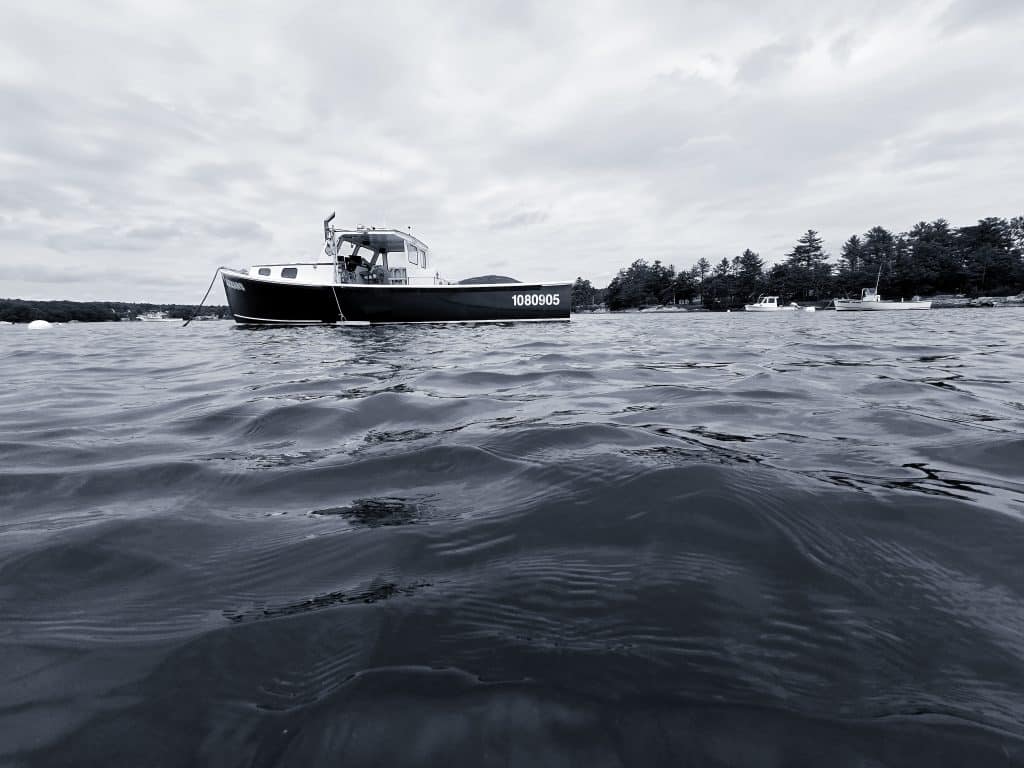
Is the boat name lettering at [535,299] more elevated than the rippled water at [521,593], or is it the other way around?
the boat name lettering at [535,299]

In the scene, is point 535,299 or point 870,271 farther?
point 870,271

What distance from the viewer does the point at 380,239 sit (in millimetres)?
16672

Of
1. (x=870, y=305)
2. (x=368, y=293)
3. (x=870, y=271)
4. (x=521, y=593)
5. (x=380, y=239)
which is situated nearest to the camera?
(x=521, y=593)

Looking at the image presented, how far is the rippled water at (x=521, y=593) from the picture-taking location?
0.83m

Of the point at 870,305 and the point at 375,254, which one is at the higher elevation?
the point at 375,254

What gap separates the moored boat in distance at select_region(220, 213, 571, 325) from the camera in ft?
48.1

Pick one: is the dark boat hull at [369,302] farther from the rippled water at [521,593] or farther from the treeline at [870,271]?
the treeline at [870,271]

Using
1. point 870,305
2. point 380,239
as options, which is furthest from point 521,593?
point 870,305

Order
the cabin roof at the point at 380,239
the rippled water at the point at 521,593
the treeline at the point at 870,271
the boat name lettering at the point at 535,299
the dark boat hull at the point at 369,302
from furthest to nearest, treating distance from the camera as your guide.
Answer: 1. the treeline at the point at 870,271
2. the boat name lettering at the point at 535,299
3. the cabin roof at the point at 380,239
4. the dark boat hull at the point at 369,302
5. the rippled water at the point at 521,593

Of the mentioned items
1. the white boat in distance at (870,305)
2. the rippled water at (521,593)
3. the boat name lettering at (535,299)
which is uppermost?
the boat name lettering at (535,299)

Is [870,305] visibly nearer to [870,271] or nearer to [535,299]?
[870,271]

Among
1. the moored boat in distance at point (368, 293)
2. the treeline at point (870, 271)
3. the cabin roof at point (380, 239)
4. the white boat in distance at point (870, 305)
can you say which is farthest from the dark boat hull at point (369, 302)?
the treeline at point (870, 271)

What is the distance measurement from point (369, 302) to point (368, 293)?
0.30 metres

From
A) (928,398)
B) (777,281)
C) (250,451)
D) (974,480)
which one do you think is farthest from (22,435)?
(777,281)
